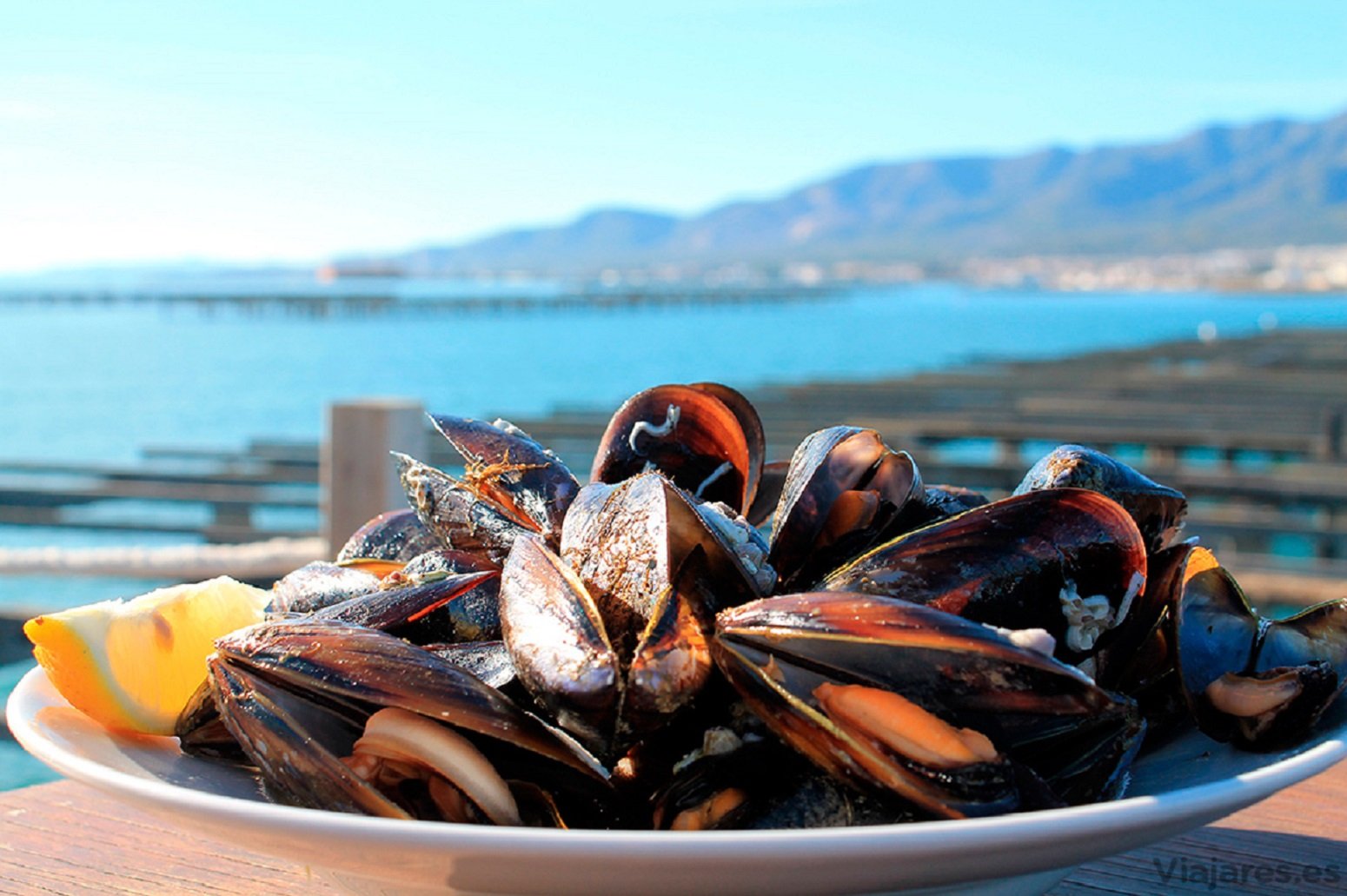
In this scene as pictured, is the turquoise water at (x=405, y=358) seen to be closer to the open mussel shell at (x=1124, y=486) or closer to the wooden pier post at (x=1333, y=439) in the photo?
the open mussel shell at (x=1124, y=486)

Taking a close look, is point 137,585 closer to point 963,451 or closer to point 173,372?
point 963,451

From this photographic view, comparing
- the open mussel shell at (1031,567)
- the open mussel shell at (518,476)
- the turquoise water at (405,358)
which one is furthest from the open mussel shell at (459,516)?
the turquoise water at (405,358)

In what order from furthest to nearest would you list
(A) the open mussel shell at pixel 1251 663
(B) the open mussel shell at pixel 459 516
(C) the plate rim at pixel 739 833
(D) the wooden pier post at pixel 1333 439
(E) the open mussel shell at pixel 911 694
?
(D) the wooden pier post at pixel 1333 439 → (B) the open mussel shell at pixel 459 516 → (A) the open mussel shell at pixel 1251 663 → (E) the open mussel shell at pixel 911 694 → (C) the plate rim at pixel 739 833

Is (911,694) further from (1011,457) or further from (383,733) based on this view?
(1011,457)

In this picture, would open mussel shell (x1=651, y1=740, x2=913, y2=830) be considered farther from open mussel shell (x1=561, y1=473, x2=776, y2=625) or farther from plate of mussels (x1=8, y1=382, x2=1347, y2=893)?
open mussel shell (x1=561, y1=473, x2=776, y2=625)

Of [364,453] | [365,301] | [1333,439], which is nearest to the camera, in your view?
[364,453]

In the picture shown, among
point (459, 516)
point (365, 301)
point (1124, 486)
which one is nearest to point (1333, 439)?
point (1124, 486)

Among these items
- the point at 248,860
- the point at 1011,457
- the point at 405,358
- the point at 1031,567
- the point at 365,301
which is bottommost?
the point at 405,358
